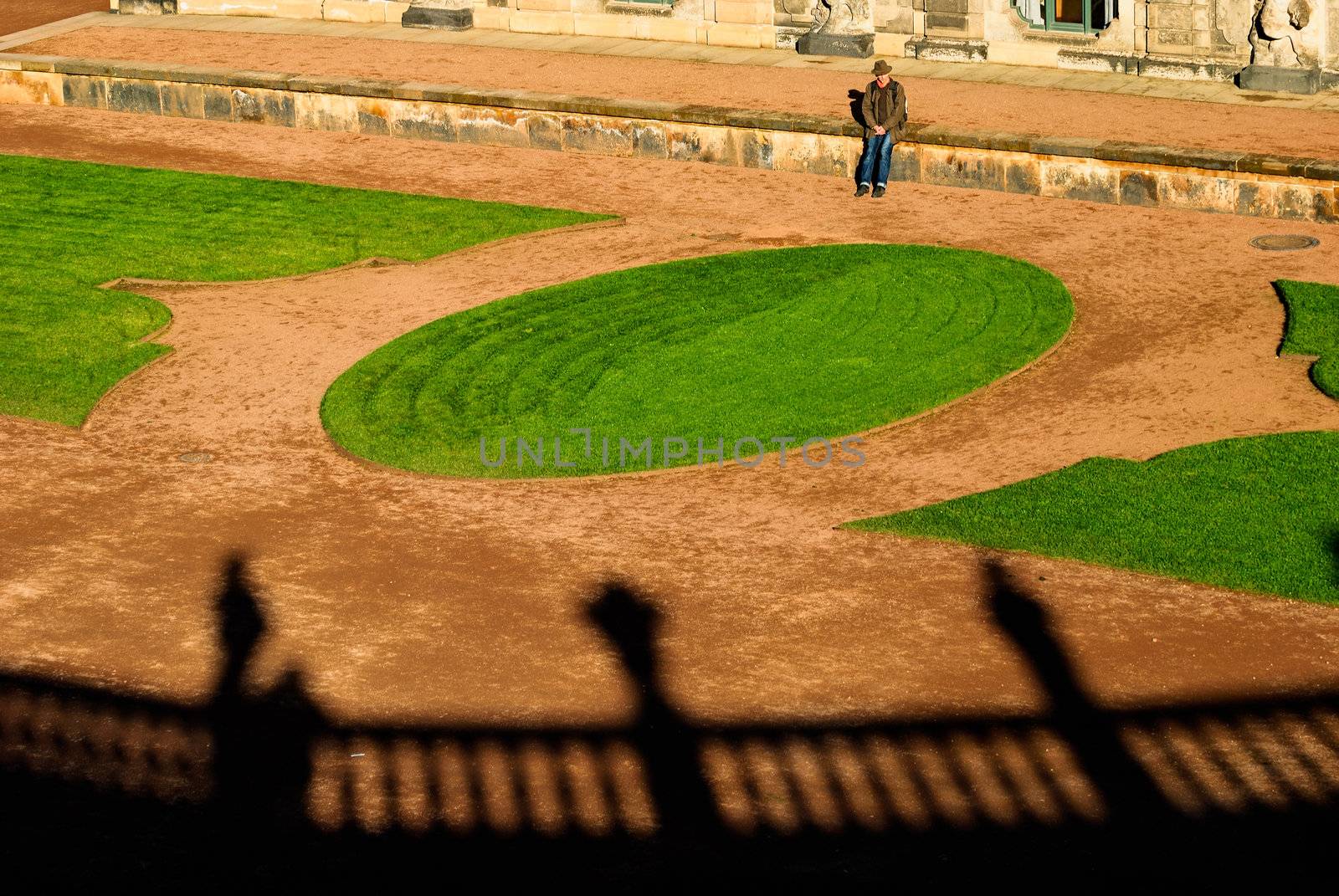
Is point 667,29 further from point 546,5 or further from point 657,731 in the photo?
point 657,731

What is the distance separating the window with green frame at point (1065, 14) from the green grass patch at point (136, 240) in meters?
9.58

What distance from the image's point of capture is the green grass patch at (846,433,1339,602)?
45.5ft

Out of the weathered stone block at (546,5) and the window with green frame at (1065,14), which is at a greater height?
the weathered stone block at (546,5)

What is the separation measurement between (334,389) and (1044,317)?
761cm

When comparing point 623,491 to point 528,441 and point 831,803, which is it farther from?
point 831,803

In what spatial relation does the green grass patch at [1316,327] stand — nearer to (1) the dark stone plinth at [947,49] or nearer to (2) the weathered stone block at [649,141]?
(2) the weathered stone block at [649,141]

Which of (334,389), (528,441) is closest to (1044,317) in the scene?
(528,441)

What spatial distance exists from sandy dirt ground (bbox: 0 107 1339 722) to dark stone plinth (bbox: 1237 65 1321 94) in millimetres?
5099

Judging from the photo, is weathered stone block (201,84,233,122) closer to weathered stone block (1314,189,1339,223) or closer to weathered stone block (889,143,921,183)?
weathered stone block (889,143,921,183)

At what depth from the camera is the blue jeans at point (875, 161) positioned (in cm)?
2420

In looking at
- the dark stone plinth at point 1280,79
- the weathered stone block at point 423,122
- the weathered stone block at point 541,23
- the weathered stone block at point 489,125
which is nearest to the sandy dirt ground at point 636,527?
the weathered stone block at point 489,125

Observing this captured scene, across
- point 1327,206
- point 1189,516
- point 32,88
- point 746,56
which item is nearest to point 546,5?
point 746,56

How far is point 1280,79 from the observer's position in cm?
2650

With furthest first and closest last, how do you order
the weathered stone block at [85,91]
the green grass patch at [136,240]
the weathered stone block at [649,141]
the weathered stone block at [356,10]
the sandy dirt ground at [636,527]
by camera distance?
the weathered stone block at [356,10]
the weathered stone block at [85,91]
the weathered stone block at [649,141]
the green grass patch at [136,240]
the sandy dirt ground at [636,527]
